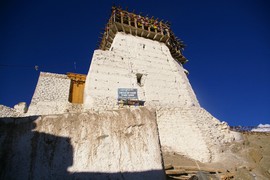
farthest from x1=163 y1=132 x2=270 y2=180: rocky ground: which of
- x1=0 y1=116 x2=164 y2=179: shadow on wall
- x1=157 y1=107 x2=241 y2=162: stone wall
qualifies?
x1=0 y1=116 x2=164 y2=179: shadow on wall

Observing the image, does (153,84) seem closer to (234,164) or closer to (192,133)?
(192,133)

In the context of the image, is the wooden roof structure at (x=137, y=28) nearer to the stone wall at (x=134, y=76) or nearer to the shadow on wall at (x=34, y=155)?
the stone wall at (x=134, y=76)

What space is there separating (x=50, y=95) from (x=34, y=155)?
11.5 metres

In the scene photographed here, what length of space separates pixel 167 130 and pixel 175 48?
36.6ft

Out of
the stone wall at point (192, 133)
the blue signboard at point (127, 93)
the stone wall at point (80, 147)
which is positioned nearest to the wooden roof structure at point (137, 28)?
the blue signboard at point (127, 93)

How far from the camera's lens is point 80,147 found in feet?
9.00

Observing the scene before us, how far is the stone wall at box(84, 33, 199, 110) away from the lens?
1045cm

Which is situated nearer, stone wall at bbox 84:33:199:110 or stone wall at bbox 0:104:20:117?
stone wall at bbox 84:33:199:110

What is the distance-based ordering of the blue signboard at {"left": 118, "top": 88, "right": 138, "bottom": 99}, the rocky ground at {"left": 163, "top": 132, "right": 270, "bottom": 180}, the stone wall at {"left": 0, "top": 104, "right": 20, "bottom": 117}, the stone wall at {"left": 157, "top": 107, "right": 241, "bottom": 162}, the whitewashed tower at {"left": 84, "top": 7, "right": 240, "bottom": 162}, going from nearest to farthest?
the rocky ground at {"left": 163, "top": 132, "right": 270, "bottom": 180} → the stone wall at {"left": 157, "top": 107, "right": 241, "bottom": 162} → the whitewashed tower at {"left": 84, "top": 7, "right": 240, "bottom": 162} → the blue signboard at {"left": 118, "top": 88, "right": 138, "bottom": 99} → the stone wall at {"left": 0, "top": 104, "right": 20, "bottom": 117}

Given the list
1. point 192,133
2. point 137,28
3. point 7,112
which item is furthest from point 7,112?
point 192,133

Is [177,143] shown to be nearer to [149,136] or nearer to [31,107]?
[149,136]

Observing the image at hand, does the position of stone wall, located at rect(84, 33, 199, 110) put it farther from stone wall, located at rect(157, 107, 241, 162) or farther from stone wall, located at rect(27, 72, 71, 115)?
stone wall, located at rect(27, 72, 71, 115)

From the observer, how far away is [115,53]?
13000mm

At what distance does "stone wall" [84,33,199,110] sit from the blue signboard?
37 cm
